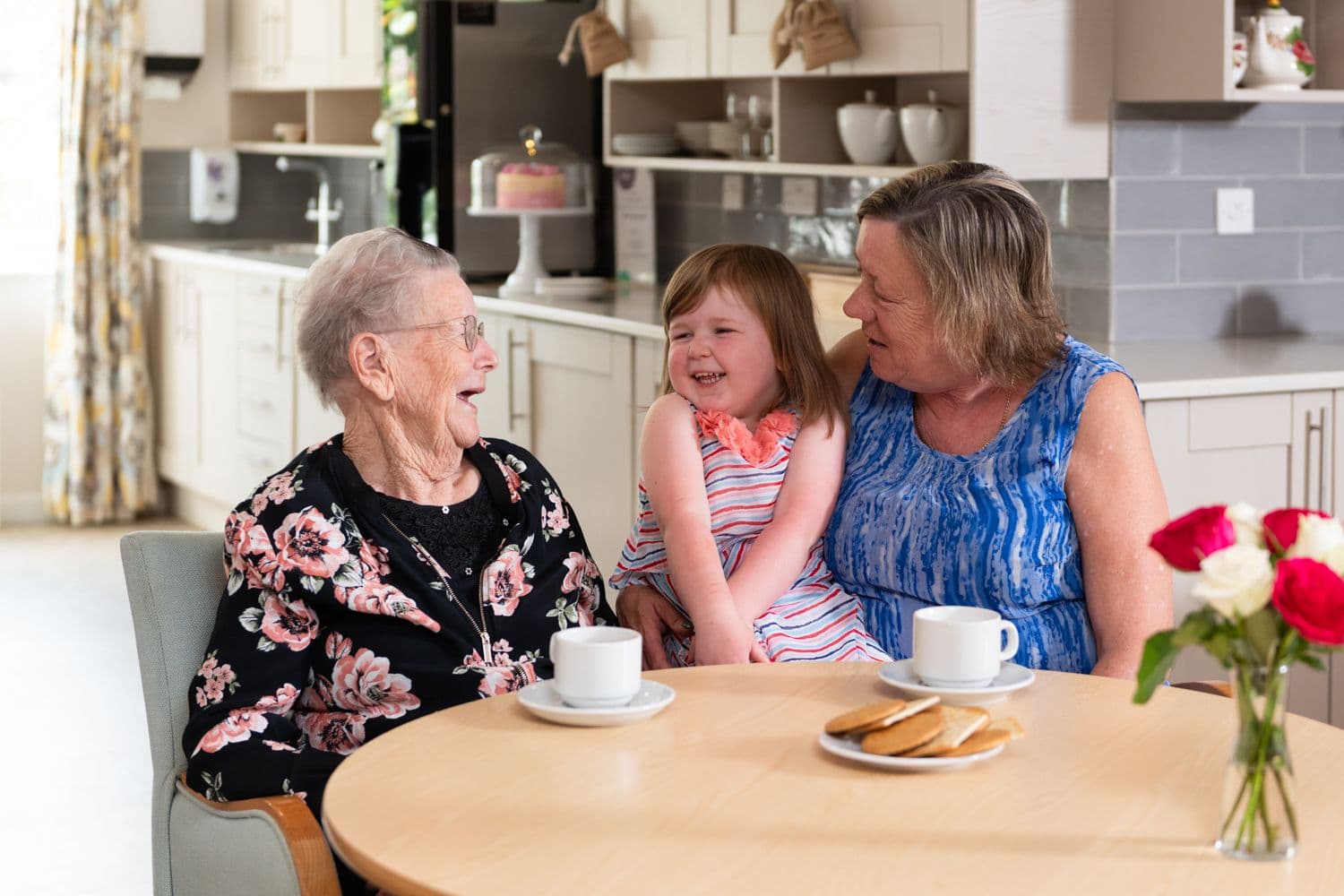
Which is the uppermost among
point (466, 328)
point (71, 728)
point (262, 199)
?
point (262, 199)

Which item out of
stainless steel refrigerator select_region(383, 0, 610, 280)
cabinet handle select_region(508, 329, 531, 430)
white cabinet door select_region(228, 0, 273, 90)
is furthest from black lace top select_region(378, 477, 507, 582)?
white cabinet door select_region(228, 0, 273, 90)

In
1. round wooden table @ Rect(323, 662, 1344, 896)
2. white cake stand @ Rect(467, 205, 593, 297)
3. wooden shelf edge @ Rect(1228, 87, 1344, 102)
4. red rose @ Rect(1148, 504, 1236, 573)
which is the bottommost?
round wooden table @ Rect(323, 662, 1344, 896)

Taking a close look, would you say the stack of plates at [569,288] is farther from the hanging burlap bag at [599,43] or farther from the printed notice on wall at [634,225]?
the hanging burlap bag at [599,43]

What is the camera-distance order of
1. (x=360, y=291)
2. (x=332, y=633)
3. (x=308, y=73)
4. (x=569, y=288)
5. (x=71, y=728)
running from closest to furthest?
1. (x=332, y=633)
2. (x=360, y=291)
3. (x=71, y=728)
4. (x=569, y=288)
5. (x=308, y=73)

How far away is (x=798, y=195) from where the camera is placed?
4.48 m

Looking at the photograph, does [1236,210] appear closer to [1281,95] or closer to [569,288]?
[1281,95]

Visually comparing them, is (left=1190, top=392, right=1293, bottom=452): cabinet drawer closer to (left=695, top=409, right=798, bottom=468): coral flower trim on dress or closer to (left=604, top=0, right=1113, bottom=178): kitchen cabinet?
(left=604, top=0, right=1113, bottom=178): kitchen cabinet

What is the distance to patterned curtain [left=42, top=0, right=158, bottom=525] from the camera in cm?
607

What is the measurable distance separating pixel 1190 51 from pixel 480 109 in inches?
84.6

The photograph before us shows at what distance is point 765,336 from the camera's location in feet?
7.23

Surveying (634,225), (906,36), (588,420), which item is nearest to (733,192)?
(634,225)

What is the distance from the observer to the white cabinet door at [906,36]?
130 inches

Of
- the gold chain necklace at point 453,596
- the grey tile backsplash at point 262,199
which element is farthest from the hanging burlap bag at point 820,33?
the grey tile backsplash at point 262,199

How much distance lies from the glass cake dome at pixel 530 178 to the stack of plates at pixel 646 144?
0.19 m
